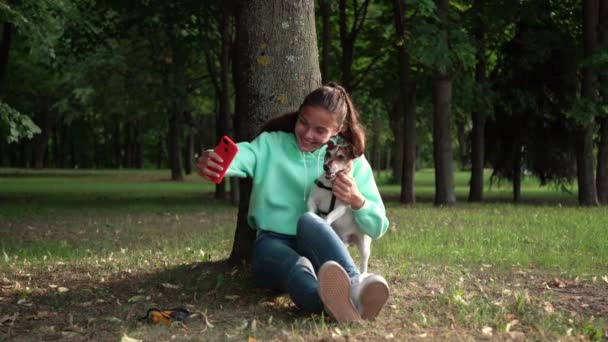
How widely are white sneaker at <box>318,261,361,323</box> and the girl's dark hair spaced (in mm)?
1137

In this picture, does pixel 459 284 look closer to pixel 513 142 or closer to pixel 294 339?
pixel 294 339

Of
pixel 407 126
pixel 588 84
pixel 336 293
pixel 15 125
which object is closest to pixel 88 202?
pixel 15 125

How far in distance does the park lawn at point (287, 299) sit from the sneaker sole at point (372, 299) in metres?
0.08

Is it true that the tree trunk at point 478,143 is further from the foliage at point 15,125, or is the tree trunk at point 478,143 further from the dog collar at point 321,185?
the dog collar at point 321,185

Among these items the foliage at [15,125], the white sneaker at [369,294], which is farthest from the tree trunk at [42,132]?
the white sneaker at [369,294]

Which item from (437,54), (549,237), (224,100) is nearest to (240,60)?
(549,237)

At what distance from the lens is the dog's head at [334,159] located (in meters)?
5.34

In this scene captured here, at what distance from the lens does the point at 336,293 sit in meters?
4.81

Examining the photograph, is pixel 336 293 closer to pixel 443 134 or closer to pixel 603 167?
pixel 443 134

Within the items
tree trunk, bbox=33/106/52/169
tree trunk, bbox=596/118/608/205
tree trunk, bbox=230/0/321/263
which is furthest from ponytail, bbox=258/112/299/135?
tree trunk, bbox=33/106/52/169

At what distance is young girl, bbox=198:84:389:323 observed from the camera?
4891 mm

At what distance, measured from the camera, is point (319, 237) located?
5117 millimetres

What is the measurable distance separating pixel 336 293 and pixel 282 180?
46.9 inches

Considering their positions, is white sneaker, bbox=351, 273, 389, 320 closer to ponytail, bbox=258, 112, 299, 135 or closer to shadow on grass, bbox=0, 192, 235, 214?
ponytail, bbox=258, 112, 299, 135
